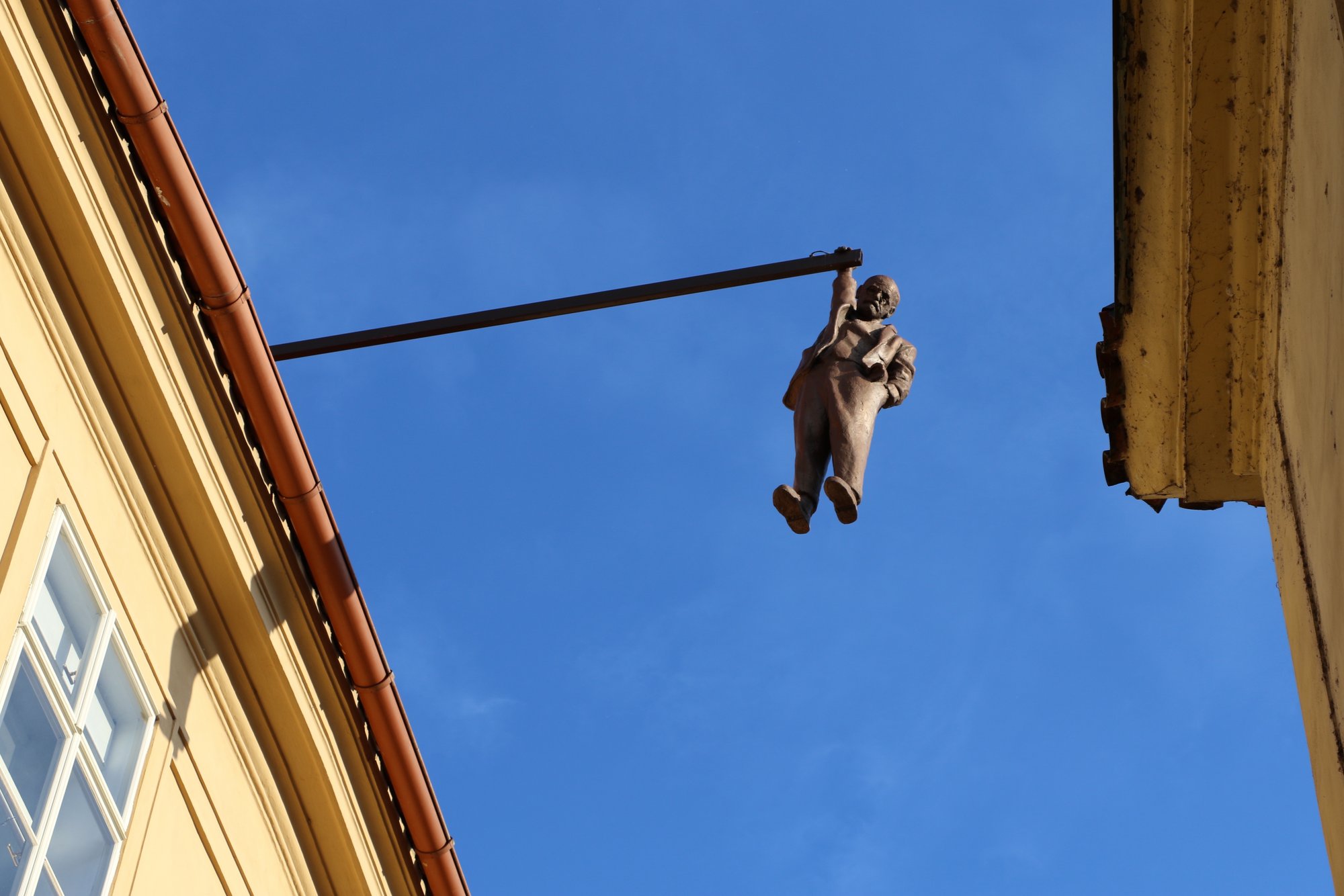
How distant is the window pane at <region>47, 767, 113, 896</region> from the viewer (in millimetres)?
5691

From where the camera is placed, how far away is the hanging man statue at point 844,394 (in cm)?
626

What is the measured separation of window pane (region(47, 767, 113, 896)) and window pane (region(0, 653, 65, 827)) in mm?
142

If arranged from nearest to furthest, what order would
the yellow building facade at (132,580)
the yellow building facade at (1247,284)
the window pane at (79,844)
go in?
the yellow building facade at (1247,284)
the window pane at (79,844)
the yellow building facade at (132,580)

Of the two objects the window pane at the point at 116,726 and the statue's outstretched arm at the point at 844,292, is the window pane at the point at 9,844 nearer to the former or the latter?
the window pane at the point at 116,726

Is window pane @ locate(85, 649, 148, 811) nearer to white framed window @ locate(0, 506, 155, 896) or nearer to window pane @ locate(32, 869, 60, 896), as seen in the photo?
white framed window @ locate(0, 506, 155, 896)

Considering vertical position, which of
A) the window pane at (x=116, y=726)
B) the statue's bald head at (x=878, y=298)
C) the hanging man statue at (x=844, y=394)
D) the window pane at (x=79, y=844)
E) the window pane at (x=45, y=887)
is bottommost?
the window pane at (x=45, y=887)

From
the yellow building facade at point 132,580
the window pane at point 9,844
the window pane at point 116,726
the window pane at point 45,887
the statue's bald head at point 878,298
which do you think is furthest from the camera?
the statue's bald head at point 878,298

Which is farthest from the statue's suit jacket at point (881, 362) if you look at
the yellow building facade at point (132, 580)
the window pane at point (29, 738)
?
the window pane at point (29, 738)

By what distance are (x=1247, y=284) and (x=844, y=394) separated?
5.12ft

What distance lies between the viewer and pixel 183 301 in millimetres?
6836

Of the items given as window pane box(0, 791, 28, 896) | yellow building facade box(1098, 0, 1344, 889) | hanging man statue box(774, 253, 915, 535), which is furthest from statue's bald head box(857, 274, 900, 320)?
window pane box(0, 791, 28, 896)

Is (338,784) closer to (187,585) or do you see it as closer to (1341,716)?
(187,585)

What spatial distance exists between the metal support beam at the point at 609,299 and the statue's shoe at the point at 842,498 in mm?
966

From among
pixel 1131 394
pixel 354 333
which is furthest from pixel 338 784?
pixel 1131 394
